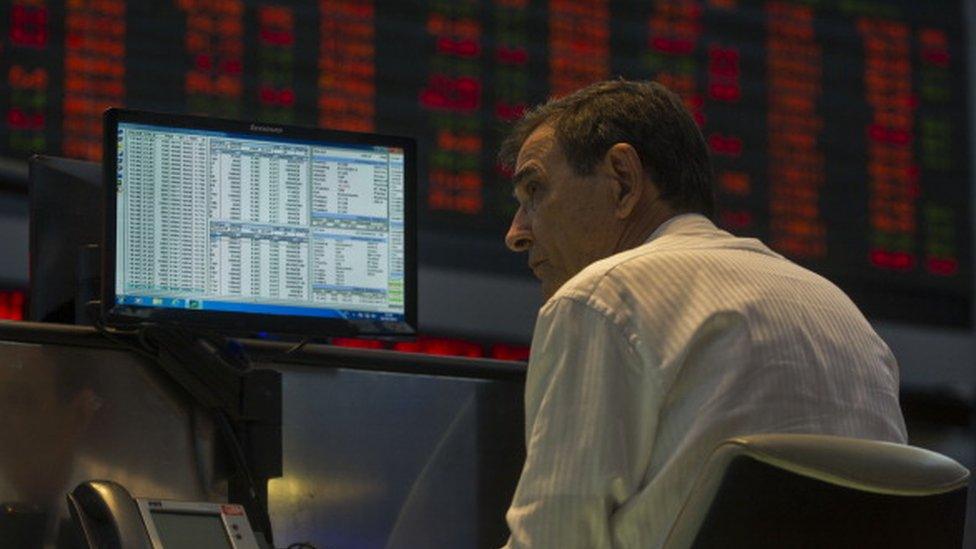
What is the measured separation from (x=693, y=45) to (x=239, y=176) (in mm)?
2248

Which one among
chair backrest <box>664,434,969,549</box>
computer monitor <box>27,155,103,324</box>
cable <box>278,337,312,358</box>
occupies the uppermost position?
computer monitor <box>27,155,103,324</box>

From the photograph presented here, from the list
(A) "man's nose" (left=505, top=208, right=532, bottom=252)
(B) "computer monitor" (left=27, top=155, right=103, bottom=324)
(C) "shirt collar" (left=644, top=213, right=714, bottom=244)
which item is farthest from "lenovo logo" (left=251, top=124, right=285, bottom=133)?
(C) "shirt collar" (left=644, top=213, right=714, bottom=244)

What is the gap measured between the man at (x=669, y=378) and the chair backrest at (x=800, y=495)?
0.24ft

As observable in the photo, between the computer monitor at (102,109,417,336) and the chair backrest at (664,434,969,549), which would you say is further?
the computer monitor at (102,109,417,336)

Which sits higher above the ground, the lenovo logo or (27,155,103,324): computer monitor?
the lenovo logo

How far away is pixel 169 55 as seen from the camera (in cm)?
371

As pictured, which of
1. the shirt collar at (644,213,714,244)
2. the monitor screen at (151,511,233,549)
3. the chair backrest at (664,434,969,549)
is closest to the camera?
the chair backrest at (664,434,969,549)

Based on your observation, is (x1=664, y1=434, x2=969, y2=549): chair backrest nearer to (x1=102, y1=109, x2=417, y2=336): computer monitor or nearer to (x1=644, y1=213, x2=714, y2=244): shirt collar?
(x1=644, y1=213, x2=714, y2=244): shirt collar

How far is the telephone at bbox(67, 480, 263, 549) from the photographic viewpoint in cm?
195

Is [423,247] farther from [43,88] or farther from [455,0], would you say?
[43,88]

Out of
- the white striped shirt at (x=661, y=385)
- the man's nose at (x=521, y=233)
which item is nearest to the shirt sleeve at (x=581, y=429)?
the white striped shirt at (x=661, y=385)

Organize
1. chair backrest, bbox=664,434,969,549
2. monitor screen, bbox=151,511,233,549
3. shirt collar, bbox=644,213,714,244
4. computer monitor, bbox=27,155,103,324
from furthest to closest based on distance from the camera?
computer monitor, bbox=27,155,103,324, monitor screen, bbox=151,511,233,549, shirt collar, bbox=644,213,714,244, chair backrest, bbox=664,434,969,549

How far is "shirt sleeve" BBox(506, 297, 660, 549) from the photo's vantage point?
157 cm

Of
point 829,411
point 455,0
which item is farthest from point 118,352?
point 455,0
